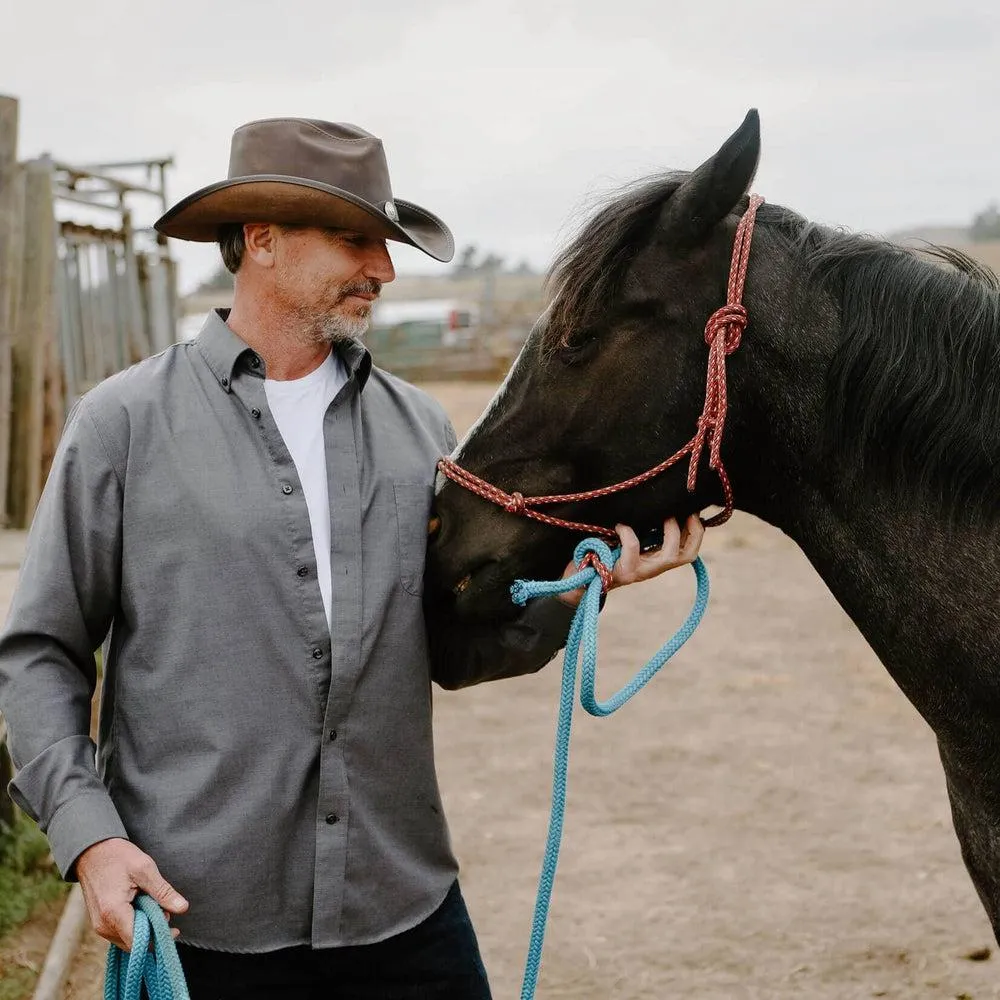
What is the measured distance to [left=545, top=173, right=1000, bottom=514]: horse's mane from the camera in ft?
6.38

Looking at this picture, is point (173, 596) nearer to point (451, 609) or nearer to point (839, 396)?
point (451, 609)

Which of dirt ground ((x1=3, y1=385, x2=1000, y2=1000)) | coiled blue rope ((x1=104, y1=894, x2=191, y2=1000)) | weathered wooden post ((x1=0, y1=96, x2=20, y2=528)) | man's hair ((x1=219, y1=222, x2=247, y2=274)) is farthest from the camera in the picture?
weathered wooden post ((x1=0, y1=96, x2=20, y2=528))

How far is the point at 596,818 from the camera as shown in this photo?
504 cm

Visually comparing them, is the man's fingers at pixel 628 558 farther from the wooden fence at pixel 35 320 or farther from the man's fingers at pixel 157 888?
the wooden fence at pixel 35 320

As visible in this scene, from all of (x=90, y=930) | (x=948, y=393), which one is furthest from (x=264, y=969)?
(x=90, y=930)

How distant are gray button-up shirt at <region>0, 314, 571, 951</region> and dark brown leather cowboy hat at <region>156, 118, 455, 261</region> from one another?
257 millimetres

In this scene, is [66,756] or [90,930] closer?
[66,756]

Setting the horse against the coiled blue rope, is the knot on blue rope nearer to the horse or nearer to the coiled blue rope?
the horse

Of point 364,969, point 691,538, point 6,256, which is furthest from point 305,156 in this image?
point 6,256

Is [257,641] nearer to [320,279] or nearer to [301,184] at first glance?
[320,279]

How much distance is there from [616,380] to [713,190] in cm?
36

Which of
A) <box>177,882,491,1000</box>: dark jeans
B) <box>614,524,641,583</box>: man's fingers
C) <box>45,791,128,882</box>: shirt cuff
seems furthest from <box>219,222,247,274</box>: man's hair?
<box>177,882,491,1000</box>: dark jeans

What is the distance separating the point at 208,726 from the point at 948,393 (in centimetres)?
134

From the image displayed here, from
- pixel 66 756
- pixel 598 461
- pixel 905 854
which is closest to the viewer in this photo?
pixel 66 756
